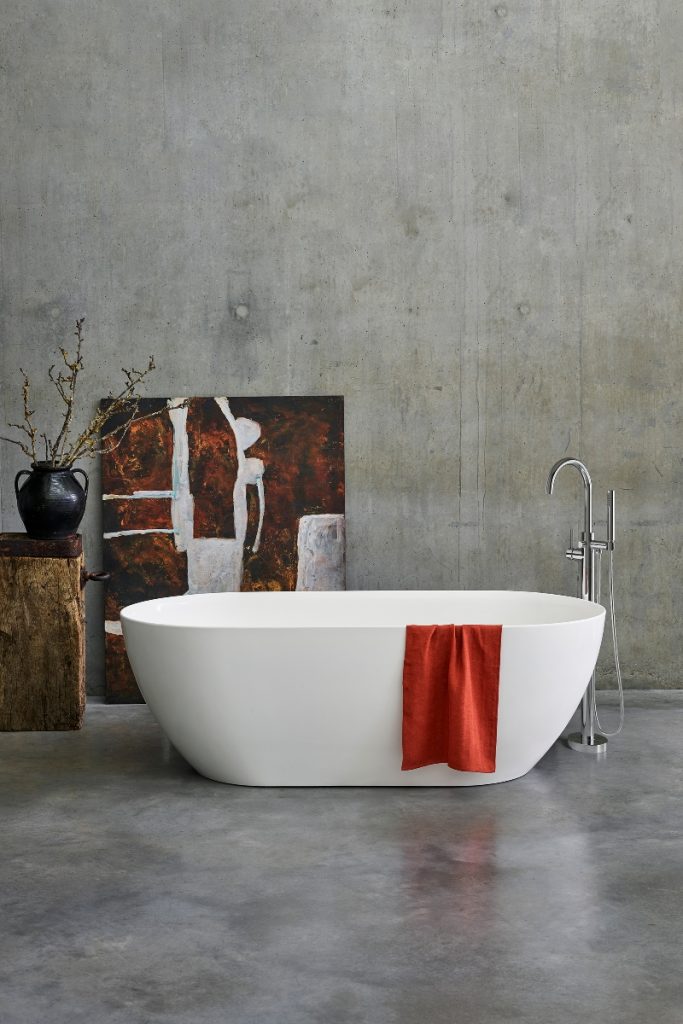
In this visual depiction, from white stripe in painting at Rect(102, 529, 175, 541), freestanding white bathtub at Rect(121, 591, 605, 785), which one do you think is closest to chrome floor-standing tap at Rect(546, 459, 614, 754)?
freestanding white bathtub at Rect(121, 591, 605, 785)

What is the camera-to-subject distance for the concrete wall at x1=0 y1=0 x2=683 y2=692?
452 cm

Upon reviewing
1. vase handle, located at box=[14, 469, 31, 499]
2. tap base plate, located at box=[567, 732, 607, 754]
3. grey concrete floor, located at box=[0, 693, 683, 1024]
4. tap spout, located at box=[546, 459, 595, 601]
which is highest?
vase handle, located at box=[14, 469, 31, 499]

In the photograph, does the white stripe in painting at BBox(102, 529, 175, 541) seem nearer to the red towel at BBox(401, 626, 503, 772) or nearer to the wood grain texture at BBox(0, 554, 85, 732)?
the wood grain texture at BBox(0, 554, 85, 732)

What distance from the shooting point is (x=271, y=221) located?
4.57m

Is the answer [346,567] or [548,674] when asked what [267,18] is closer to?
[346,567]

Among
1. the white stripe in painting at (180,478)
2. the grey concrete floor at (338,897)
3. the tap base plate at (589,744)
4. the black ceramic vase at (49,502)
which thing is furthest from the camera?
the white stripe in painting at (180,478)

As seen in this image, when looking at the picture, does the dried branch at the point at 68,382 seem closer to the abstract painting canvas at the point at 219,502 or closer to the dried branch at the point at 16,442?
the dried branch at the point at 16,442

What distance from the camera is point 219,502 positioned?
4.61 meters

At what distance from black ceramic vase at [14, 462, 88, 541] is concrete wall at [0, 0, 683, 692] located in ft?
1.35

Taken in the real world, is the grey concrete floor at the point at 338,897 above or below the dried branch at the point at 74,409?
below

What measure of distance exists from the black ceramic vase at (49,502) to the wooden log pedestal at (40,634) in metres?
0.05

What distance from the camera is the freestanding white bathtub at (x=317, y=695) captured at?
11.1 feet

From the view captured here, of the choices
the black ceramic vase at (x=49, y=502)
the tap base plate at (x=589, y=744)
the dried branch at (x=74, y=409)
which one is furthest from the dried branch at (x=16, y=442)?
the tap base plate at (x=589, y=744)

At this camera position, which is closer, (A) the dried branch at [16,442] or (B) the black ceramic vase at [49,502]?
(B) the black ceramic vase at [49,502]
